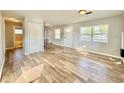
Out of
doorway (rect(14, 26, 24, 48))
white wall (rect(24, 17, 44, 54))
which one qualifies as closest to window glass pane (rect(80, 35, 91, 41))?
white wall (rect(24, 17, 44, 54))

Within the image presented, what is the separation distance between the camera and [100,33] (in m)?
6.21

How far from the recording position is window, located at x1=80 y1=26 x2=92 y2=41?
706 centimetres

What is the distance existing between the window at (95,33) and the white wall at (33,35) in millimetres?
3160

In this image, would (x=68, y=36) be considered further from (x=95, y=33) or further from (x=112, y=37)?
(x=112, y=37)

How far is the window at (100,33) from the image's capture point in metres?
5.86

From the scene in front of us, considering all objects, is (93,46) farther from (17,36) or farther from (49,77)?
(17,36)

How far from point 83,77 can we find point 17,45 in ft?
25.0

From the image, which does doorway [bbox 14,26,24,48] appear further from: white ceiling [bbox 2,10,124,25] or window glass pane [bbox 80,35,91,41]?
window glass pane [bbox 80,35,91,41]

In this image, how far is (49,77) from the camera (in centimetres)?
282

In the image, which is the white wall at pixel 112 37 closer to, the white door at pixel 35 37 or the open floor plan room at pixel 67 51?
the open floor plan room at pixel 67 51

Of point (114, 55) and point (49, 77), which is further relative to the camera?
point (114, 55)
